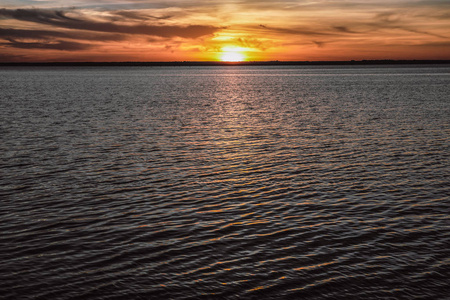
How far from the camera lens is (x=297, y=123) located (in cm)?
5972

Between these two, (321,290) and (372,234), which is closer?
(321,290)

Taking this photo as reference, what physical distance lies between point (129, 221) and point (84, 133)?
3050 cm

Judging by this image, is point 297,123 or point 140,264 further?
point 297,123

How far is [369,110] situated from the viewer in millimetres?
76312

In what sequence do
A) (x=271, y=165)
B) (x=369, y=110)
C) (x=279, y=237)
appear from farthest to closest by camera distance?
(x=369, y=110)
(x=271, y=165)
(x=279, y=237)

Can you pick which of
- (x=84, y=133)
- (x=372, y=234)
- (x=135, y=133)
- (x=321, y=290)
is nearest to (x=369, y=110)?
(x=135, y=133)

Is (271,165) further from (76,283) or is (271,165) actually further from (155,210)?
(76,283)

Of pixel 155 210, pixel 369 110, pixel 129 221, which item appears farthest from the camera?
pixel 369 110

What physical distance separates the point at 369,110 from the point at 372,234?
196ft

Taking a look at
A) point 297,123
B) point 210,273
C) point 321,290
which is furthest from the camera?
point 297,123

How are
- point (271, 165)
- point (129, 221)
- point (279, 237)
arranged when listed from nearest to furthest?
1. point (279, 237)
2. point (129, 221)
3. point (271, 165)

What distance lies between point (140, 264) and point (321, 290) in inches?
269

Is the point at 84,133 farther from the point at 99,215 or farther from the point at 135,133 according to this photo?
the point at 99,215

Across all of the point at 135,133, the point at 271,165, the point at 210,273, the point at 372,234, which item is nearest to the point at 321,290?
the point at 210,273
